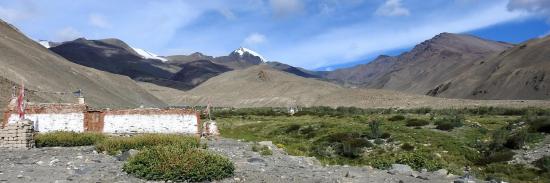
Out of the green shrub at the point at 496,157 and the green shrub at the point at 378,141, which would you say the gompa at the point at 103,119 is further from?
the green shrub at the point at 496,157

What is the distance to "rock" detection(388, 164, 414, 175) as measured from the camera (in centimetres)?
2027

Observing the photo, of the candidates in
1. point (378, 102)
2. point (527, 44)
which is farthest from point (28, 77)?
point (527, 44)

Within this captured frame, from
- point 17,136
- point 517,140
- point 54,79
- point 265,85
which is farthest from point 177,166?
point 265,85

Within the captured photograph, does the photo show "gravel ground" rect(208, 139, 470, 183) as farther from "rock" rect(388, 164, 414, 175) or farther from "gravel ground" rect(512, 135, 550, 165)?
"gravel ground" rect(512, 135, 550, 165)

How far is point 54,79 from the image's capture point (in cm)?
10506

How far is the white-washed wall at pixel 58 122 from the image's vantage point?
31141mm

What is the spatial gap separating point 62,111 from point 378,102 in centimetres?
9889

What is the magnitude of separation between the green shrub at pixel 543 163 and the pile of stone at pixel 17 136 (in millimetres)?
22448

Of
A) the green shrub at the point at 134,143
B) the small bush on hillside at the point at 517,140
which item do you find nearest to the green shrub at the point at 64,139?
the green shrub at the point at 134,143

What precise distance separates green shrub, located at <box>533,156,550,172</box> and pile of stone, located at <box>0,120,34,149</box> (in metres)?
22.4

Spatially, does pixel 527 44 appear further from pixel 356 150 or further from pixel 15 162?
pixel 15 162

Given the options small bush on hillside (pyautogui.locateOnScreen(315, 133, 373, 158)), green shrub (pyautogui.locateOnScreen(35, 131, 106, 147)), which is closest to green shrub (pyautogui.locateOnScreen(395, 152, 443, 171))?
small bush on hillside (pyautogui.locateOnScreen(315, 133, 373, 158))

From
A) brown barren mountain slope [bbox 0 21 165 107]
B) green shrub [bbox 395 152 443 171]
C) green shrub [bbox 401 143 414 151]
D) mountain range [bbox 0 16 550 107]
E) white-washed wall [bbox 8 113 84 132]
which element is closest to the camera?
green shrub [bbox 395 152 443 171]

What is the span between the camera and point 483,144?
34000 millimetres
